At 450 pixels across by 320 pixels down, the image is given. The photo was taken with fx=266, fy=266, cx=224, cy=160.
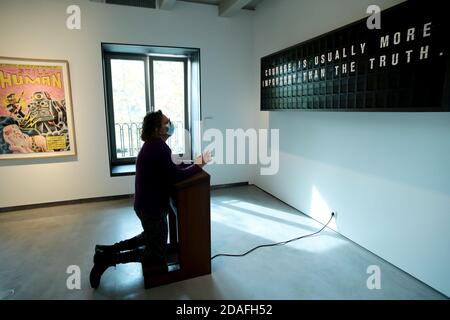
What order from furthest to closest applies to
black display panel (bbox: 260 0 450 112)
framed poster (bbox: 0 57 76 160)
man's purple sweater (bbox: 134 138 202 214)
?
framed poster (bbox: 0 57 76 160) < man's purple sweater (bbox: 134 138 202 214) < black display panel (bbox: 260 0 450 112)

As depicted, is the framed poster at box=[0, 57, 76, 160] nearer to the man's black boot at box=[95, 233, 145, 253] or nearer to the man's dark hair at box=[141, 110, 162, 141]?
the man's black boot at box=[95, 233, 145, 253]

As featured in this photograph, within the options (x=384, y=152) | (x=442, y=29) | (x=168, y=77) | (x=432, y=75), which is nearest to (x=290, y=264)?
(x=384, y=152)

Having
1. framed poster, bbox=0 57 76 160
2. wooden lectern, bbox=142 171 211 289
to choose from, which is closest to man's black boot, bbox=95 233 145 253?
wooden lectern, bbox=142 171 211 289

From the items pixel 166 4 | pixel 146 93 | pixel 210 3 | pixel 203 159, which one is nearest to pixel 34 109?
pixel 146 93

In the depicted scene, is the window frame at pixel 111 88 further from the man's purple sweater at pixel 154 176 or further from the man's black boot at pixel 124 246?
the man's purple sweater at pixel 154 176

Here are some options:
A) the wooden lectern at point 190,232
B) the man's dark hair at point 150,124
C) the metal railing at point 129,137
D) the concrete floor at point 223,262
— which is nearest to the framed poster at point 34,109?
the metal railing at point 129,137

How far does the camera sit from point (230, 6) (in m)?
4.08

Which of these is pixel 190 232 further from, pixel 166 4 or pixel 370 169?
pixel 166 4

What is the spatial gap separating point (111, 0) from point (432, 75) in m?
4.08

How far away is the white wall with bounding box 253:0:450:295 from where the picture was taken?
2115 millimetres

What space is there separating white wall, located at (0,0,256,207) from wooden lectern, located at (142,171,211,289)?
8.24 feet

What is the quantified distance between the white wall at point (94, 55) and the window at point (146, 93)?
0.23 m

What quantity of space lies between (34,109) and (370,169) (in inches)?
173

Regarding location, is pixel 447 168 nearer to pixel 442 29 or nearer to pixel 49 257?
pixel 442 29
